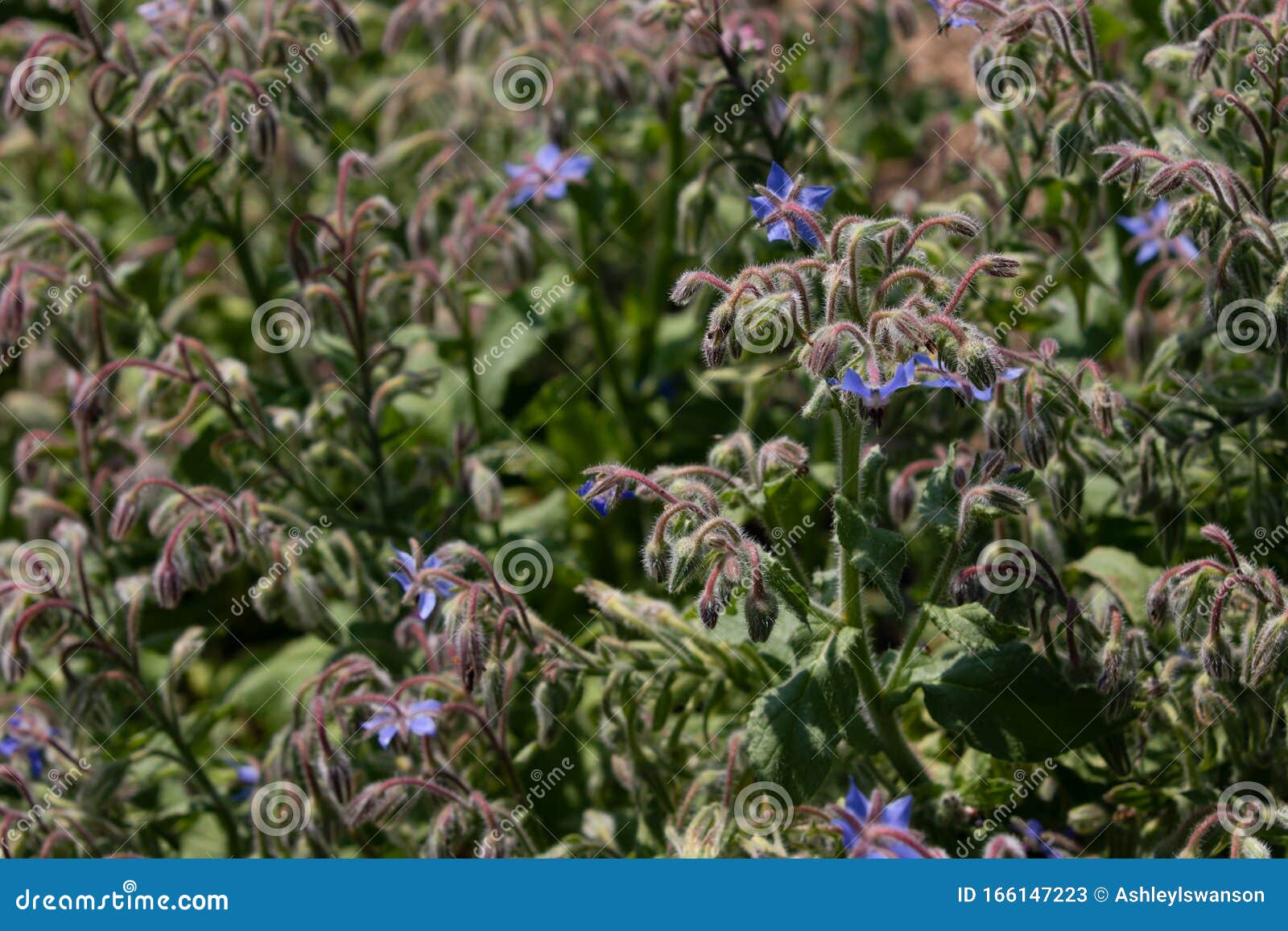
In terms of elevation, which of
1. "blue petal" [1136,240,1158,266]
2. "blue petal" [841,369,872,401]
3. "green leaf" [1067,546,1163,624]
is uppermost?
"blue petal" [841,369,872,401]

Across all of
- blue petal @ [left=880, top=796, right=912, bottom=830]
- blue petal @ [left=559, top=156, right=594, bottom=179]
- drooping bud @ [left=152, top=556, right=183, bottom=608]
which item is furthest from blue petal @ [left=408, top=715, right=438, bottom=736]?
blue petal @ [left=559, top=156, right=594, bottom=179]

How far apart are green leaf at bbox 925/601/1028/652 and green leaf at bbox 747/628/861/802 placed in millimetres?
202

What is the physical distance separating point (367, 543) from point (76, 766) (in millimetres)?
944

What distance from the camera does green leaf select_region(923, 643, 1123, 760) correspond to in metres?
3.02

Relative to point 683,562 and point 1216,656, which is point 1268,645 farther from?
point 683,562

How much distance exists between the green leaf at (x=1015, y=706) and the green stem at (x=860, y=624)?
0.13 m

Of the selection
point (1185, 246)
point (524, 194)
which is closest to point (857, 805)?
point (1185, 246)

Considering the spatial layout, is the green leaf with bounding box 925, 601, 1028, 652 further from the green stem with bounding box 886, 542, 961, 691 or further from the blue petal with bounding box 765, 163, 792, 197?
the blue petal with bounding box 765, 163, 792, 197

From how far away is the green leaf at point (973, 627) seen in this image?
2.83 metres

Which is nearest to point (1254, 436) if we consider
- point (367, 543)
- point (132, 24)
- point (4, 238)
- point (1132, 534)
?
point (1132, 534)

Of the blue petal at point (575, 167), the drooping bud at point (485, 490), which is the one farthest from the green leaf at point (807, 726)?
the blue petal at point (575, 167)

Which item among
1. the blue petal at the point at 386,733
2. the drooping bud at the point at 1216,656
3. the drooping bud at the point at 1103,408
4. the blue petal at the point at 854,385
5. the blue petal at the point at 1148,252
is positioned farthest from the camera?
the blue petal at the point at 1148,252

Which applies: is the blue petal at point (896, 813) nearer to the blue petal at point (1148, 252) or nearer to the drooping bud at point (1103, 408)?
the drooping bud at point (1103, 408)

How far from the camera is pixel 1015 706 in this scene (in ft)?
9.98
